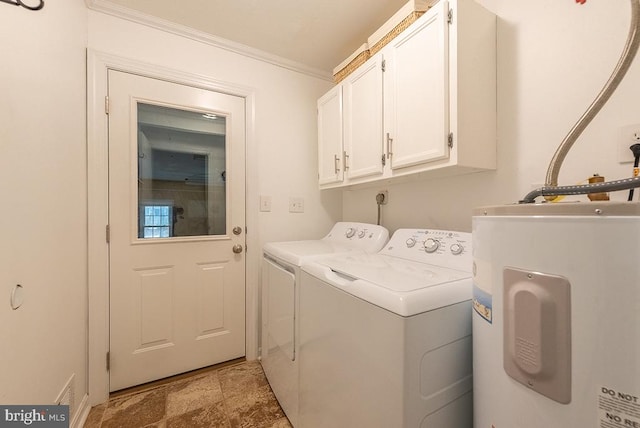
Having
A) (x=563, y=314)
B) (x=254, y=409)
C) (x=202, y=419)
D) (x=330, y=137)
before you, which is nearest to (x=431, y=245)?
(x=563, y=314)

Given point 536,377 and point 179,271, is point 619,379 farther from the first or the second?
point 179,271

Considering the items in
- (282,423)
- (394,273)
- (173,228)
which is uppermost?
(173,228)

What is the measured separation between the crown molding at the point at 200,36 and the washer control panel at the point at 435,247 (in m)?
1.69

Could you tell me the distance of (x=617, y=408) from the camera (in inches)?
16.8

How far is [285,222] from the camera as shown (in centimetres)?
216

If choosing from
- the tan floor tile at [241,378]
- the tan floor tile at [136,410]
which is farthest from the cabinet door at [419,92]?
the tan floor tile at [136,410]

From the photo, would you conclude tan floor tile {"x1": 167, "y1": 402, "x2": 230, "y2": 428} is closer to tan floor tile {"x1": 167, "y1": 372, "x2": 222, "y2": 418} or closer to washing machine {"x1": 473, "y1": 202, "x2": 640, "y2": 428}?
tan floor tile {"x1": 167, "y1": 372, "x2": 222, "y2": 418}

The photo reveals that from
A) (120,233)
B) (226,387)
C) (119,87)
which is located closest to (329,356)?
(226,387)

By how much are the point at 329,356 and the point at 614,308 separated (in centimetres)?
83

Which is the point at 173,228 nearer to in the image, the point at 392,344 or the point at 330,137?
the point at 330,137

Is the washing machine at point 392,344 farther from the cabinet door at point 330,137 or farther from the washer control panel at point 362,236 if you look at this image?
the cabinet door at point 330,137

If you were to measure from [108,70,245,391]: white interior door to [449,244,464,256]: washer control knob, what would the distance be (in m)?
1.48

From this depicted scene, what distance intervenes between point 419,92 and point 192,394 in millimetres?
2206

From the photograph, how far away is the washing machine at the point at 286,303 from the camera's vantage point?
1298mm
